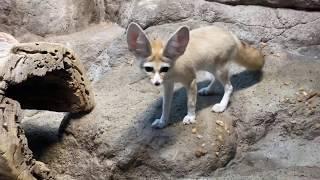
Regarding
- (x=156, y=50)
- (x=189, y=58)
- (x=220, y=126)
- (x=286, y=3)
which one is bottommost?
(x=220, y=126)

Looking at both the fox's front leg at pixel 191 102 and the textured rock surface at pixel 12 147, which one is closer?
the textured rock surface at pixel 12 147

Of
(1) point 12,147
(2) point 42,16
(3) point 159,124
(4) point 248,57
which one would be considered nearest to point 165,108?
(3) point 159,124

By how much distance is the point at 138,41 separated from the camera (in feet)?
9.94

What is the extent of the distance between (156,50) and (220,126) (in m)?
0.78

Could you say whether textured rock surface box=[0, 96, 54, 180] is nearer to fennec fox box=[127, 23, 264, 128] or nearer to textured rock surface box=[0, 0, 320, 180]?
textured rock surface box=[0, 0, 320, 180]

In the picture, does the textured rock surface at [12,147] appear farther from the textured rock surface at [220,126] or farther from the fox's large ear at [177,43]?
the fox's large ear at [177,43]

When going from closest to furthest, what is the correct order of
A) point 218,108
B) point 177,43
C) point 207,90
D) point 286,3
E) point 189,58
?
point 177,43 < point 189,58 < point 218,108 < point 207,90 < point 286,3

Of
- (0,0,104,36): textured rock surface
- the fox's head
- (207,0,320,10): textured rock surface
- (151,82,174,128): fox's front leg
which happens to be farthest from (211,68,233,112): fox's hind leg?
(0,0,104,36): textured rock surface

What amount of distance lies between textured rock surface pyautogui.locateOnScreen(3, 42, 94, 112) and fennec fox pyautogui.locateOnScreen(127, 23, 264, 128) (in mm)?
491

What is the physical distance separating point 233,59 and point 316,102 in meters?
0.67

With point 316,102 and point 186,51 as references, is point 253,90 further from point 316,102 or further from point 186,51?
point 186,51

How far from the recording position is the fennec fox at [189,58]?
9.95 ft

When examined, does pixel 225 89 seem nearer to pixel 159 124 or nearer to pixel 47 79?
pixel 159 124

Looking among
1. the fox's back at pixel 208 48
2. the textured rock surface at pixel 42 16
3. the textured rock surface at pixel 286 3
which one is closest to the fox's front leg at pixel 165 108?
the fox's back at pixel 208 48
